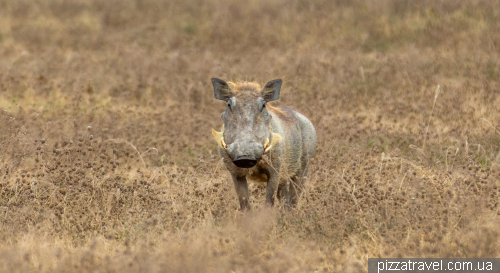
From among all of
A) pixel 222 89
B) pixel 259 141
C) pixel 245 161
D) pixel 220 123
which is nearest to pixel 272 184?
pixel 259 141

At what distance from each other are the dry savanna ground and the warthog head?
588 mm

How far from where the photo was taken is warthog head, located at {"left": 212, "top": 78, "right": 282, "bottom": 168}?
18.7ft

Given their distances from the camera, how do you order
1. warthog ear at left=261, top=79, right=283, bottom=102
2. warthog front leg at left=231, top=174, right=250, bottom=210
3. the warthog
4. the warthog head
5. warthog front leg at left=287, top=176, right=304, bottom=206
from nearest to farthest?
the warthog head < the warthog < warthog front leg at left=231, top=174, right=250, bottom=210 < warthog ear at left=261, top=79, right=283, bottom=102 < warthog front leg at left=287, top=176, right=304, bottom=206

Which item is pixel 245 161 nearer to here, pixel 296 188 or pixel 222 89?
pixel 222 89

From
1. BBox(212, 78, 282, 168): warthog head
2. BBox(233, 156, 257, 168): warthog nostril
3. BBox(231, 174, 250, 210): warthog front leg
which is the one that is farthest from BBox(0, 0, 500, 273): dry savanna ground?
BBox(212, 78, 282, 168): warthog head

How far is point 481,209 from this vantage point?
592cm

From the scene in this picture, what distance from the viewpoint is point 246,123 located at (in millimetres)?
6020

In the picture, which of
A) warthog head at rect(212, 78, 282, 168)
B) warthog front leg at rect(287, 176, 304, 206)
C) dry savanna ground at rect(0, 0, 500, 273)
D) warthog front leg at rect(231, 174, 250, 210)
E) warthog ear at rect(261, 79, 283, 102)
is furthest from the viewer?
warthog front leg at rect(287, 176, 304, 206)

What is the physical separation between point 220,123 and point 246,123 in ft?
17.3

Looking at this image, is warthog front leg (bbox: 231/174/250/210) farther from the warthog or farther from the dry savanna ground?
the dry savanna ground

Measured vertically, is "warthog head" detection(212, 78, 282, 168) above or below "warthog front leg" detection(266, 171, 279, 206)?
above

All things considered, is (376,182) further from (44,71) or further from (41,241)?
(44,71)

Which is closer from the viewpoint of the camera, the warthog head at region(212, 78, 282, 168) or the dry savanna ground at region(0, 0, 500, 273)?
the dry savanna ground at region(0, 0, 500, 273)

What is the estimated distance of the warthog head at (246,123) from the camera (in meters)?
5.71
